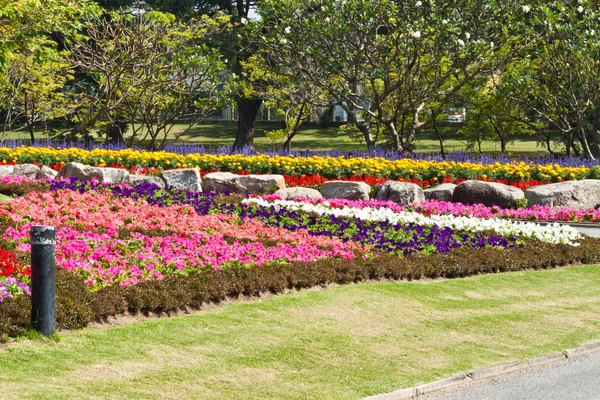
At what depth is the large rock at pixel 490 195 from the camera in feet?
71.8

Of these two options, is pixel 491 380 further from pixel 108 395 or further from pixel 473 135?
pixel 473 135

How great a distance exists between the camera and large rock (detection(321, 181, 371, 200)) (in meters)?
22.0

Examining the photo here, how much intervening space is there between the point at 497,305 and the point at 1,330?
20.0ft

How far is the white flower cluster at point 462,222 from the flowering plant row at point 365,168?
5438 millimetres

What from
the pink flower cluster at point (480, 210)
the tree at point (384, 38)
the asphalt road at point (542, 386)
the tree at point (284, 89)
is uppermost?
the tree at point (384, 38)

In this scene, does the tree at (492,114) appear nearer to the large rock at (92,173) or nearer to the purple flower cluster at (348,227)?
the large rock at (92,173)

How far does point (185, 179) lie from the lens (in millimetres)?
22625

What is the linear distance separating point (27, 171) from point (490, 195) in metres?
11.6

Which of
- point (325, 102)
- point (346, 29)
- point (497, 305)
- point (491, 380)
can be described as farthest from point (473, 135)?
point (491, 380)

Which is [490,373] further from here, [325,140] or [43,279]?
[325,140]

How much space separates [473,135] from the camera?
142ft

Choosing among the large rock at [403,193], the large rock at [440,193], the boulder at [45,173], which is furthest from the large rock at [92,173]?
the large rock at [440,193]

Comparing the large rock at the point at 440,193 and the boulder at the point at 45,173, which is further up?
the boulder at the point at 45,173

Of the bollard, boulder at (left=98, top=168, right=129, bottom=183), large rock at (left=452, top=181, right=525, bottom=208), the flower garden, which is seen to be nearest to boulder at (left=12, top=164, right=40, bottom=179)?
boulder at (left=98, top=168, right=129, bottom=183)
